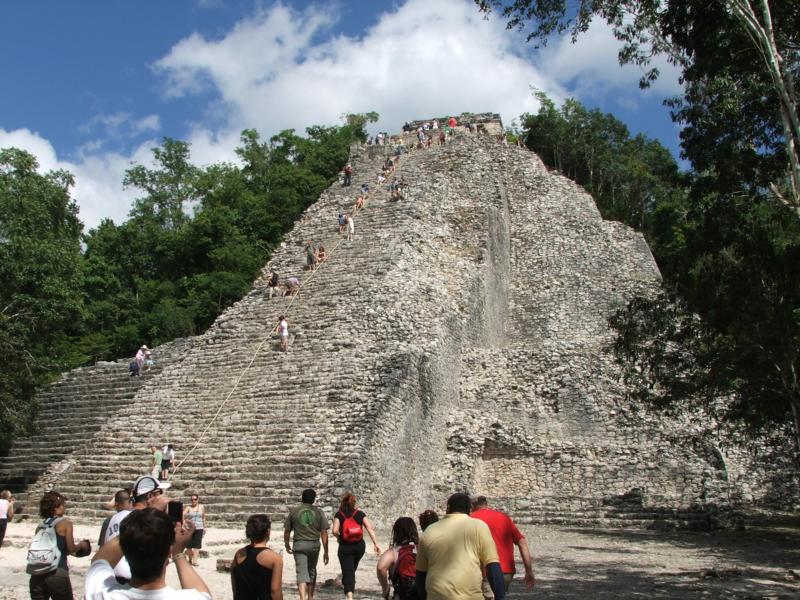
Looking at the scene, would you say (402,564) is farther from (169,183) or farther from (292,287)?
(169,183)

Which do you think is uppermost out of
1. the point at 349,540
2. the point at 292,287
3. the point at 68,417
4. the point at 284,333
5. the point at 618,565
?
the point at 292,287

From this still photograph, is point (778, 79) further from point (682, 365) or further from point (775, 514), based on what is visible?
point (775, 514)

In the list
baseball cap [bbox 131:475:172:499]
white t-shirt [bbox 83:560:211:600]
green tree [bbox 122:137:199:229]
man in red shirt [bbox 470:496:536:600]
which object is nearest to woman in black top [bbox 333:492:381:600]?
man in red shirt [bbox 470:496:536:600]

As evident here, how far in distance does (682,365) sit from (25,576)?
10314 mm

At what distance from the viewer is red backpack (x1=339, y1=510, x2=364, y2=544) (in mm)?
6000

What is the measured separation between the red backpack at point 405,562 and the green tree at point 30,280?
37.1 feet

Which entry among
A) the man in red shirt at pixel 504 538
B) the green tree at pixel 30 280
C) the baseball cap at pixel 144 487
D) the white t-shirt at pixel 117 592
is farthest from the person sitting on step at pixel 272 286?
the white t-shirt at pixel 117 592

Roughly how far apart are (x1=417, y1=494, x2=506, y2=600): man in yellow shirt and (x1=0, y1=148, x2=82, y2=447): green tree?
38.9ft

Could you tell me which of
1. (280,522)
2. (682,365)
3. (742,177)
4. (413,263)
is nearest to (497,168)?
(413,263)

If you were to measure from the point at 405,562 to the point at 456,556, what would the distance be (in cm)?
76

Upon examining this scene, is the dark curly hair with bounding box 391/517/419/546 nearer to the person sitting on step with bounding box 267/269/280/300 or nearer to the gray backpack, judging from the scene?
the gray backpack

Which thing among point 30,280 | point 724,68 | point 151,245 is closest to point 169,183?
point 151,245

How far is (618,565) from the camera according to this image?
921 centimetres

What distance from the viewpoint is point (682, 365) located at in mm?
13047
